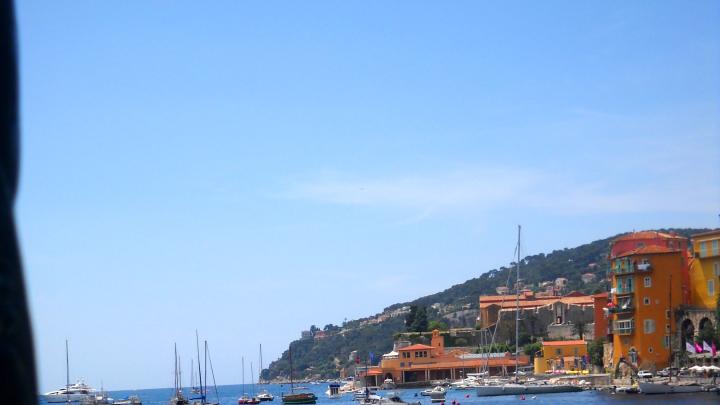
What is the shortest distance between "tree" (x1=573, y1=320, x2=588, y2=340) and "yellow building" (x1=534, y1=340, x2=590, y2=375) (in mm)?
14250

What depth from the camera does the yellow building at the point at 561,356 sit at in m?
108

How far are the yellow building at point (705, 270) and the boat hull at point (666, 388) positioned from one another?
7.17m

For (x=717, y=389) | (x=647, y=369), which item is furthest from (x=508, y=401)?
(x=717, y=389)

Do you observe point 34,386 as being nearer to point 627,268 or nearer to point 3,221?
point 3,221

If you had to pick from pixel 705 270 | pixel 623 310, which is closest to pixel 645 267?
pixel 623 310

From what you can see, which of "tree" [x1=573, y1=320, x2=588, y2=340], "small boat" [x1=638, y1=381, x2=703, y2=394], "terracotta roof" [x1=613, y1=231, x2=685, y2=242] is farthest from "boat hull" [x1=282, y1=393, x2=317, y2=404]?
"tree" [x1=573, y1=320, x2=588, y2=340]

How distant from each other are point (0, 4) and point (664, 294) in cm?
7882

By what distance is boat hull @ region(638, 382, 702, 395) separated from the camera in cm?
6981

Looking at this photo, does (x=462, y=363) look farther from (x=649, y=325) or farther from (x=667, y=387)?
(x=667, y=387)

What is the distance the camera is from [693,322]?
76.3 meters

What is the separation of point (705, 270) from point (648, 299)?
4.48 meters

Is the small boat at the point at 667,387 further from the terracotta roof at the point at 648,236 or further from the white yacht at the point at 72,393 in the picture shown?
the white yacht at the point at 72,393

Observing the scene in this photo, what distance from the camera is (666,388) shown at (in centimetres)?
6994

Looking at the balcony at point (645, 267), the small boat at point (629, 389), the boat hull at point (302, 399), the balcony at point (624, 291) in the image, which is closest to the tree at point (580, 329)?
the boat hull at point (302, 399)
